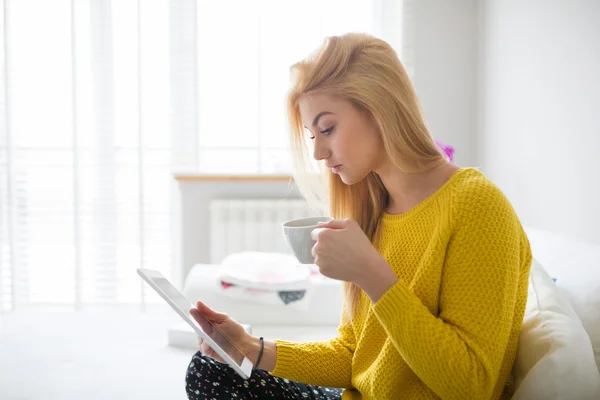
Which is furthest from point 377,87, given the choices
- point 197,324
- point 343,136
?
point 197,324

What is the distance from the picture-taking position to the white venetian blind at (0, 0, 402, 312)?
3.49m

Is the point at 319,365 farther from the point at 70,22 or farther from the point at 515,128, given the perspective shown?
the point at 70,22

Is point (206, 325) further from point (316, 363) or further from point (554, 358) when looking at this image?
point (554, 358)

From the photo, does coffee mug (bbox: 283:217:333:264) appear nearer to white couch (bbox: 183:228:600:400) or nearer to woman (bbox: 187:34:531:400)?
woman (bbox: 187:34:531:400)

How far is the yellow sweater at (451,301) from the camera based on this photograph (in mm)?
896

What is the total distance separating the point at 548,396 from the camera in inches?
37.7

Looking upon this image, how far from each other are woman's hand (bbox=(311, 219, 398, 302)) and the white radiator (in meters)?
2.47

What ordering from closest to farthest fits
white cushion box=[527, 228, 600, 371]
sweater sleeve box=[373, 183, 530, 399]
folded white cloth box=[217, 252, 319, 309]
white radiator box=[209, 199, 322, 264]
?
sweater sleeve box=[373, 183, 530, 399] → white cushion box=[527, 228, 600, 371] → folded white cloth box=[217, 252, 319, 309] → white radiator box=[209, 199, 322, 264]

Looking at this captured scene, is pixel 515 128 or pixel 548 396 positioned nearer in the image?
pixel 548 396

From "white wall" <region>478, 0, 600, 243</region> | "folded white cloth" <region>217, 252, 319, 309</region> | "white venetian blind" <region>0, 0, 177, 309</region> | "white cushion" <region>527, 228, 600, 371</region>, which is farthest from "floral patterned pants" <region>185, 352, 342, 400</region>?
"white venetian blind" <region>0, 0, 177, 309</region>

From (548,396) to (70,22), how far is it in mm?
3342

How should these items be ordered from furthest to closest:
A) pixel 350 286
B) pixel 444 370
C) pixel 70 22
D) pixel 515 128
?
1. pixel 70 22
2. pixel 515 128
3. pixel 350 286
4. pixel 444 370

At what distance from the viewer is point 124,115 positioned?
351 centimetres

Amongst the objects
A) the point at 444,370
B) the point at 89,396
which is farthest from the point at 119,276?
the point at 444,370
